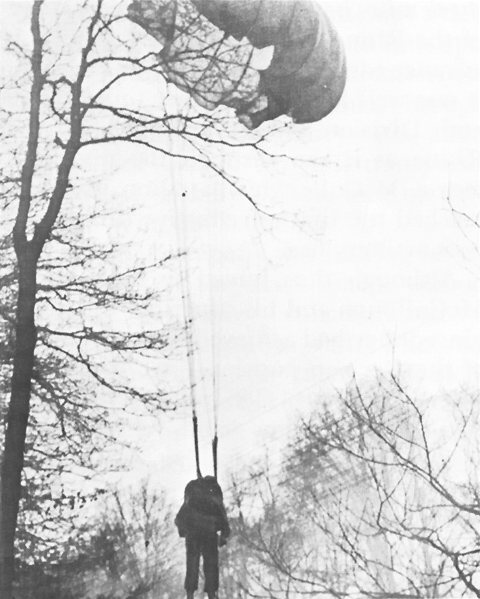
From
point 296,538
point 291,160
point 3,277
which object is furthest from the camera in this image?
point 296,538

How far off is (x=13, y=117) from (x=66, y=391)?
2.32 meters

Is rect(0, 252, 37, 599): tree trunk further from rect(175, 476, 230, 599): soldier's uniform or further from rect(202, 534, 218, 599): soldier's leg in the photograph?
rect(202, 534, 218, 599): soldier's leg

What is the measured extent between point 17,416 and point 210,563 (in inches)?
69.2

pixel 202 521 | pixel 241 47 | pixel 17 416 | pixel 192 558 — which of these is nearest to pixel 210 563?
pixel 192 558

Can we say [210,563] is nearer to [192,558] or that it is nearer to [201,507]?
[192,558]

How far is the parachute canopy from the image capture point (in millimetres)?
5883

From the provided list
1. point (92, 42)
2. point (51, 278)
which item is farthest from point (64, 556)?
point (92, 42)

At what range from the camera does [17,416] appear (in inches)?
199

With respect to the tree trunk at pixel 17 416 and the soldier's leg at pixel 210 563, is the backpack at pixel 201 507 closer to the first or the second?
the soldier's leg at pixel 210 563

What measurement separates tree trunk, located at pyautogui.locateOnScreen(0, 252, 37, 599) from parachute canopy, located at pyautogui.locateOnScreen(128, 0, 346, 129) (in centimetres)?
203

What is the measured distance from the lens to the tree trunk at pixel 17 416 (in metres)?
4.72

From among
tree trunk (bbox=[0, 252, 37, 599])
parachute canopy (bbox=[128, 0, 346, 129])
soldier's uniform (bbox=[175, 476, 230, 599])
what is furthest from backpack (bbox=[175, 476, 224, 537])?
parachute canopy (bbox=[128, 0, 346, 129])

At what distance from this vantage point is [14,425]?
16.6ft

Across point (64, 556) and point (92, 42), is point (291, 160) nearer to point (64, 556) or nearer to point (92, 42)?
point (92, 42)
